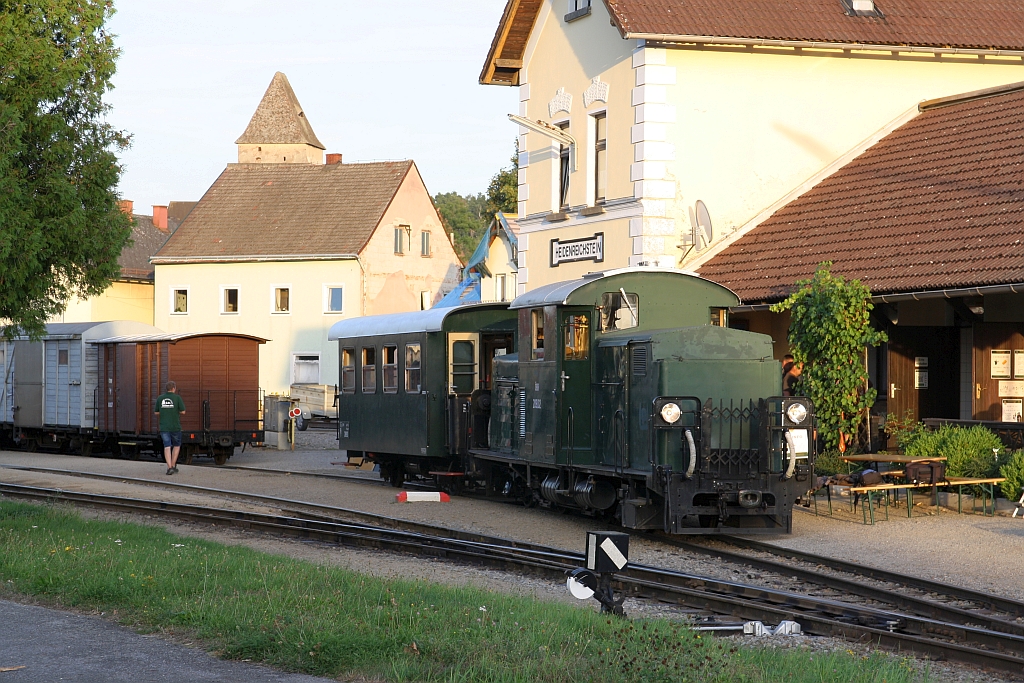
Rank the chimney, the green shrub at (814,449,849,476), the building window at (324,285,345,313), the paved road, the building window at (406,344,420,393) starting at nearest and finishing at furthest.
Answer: the paved road, the green shrub at (814,449,849,476), the building window at (406,344,420,393), the building window at (324,285,345,313), the chimney

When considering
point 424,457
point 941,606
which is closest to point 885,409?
point 424,457

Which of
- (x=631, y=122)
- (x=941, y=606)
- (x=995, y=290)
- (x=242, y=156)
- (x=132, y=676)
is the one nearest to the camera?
(x=132, y=676)

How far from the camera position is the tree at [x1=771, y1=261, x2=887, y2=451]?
17016 mm

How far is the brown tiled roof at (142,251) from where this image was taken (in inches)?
2382

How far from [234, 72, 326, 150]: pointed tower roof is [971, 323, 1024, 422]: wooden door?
63.5 meters

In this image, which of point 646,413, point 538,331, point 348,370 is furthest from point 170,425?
point 646,413

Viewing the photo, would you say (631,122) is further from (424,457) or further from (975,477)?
(975,477)

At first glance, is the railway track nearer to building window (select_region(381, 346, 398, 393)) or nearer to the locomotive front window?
the locomotive front window

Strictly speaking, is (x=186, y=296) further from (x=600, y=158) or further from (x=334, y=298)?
(x=600, y=158)

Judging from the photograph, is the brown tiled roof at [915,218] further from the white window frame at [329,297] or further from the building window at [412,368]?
the white window frame at [329,297]

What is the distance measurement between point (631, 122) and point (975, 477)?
961 cm

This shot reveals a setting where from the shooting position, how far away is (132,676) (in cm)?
722

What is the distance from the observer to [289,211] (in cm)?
5234

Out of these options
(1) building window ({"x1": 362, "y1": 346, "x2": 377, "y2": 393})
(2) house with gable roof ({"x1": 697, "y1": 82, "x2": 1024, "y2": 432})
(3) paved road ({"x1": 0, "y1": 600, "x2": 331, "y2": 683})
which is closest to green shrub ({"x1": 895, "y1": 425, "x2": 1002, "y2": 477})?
(2) house with gable roof ({"x1": 697, "y1": 82, "x2": 1024, "y2": 432})
